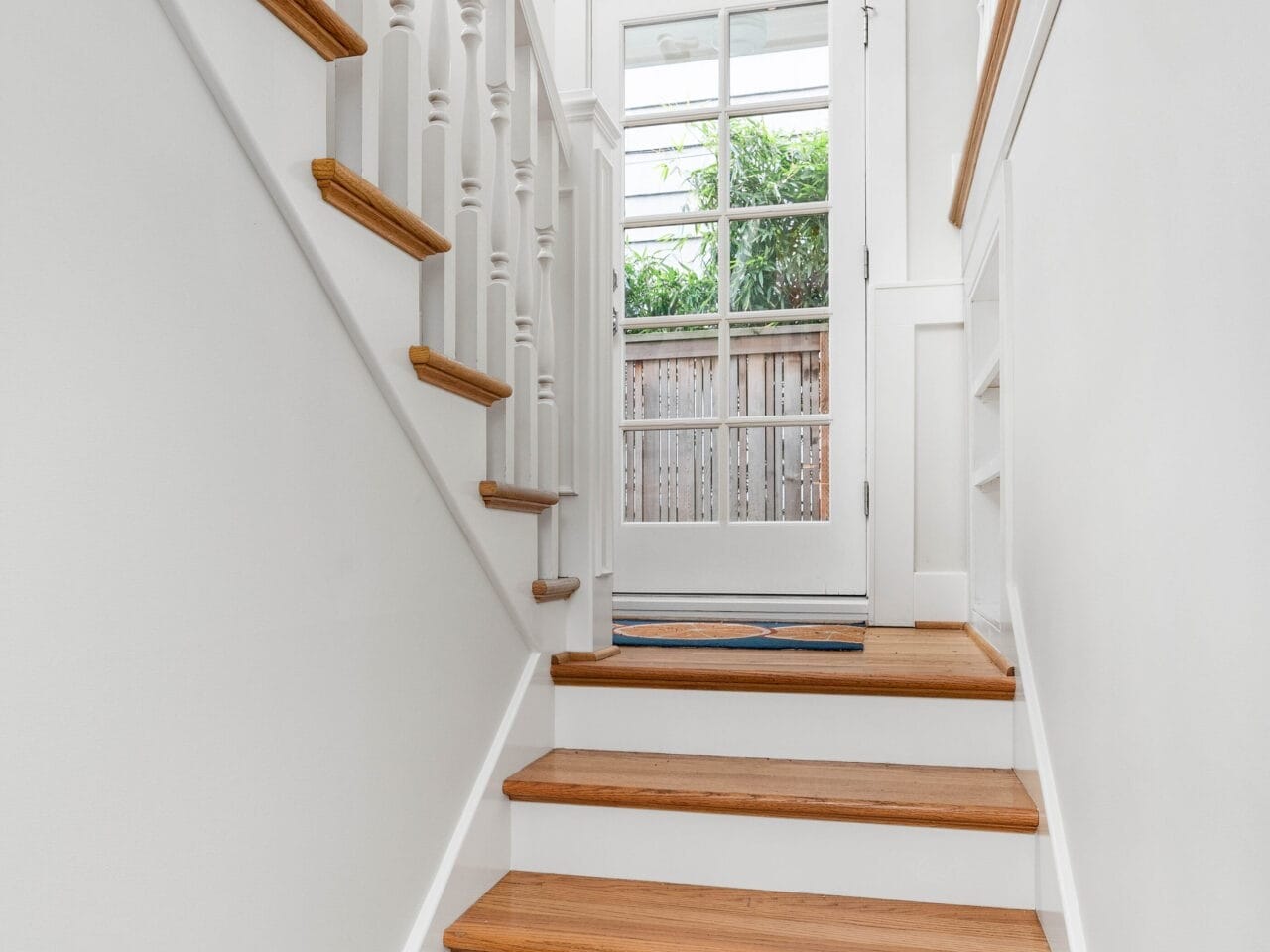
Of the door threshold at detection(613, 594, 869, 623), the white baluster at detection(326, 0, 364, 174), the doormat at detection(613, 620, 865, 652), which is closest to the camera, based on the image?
the white baluster at detection(326, 0, 364, 174)

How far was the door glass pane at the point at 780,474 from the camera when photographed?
2.90 metres

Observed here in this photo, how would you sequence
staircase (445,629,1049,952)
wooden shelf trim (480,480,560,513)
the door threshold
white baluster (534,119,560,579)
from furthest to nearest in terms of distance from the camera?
the door threshold < white baluster (534,119,560,579) < wooden shelf trim (480,480,560,513) < staircase (445,629,1049,952)

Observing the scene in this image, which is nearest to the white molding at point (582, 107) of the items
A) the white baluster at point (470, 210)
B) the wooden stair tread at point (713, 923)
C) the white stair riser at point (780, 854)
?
the white baluster at point (470, 210)

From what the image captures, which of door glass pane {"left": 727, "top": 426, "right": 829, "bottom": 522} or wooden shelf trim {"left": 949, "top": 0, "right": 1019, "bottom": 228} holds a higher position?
wooden shelf trim {"left": 949, "top": 0, "right": 1019, "bottom": 228}

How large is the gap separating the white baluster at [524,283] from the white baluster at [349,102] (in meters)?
0.49

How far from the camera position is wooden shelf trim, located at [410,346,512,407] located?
1280 millimetres

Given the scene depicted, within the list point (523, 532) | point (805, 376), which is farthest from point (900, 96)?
point (523, 532)

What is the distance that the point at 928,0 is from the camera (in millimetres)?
2834

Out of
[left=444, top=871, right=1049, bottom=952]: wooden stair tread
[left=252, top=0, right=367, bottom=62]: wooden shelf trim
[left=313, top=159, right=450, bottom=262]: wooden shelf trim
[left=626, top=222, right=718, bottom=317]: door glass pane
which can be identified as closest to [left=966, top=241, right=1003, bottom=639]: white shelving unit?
[left=626, top=222, right=718, bottom=317]: door glass pane

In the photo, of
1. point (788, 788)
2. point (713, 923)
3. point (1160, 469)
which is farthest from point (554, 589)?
point (1160, 469)

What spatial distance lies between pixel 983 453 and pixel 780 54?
4.62 feet

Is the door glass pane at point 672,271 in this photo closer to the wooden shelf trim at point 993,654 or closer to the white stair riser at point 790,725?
the wooden shelf trim at point 993,654

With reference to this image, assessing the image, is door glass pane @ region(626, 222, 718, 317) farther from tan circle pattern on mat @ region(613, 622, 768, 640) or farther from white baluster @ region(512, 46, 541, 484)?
white baluster @ region(512, 46, 541, 484)

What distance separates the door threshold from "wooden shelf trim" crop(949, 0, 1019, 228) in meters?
1.12
